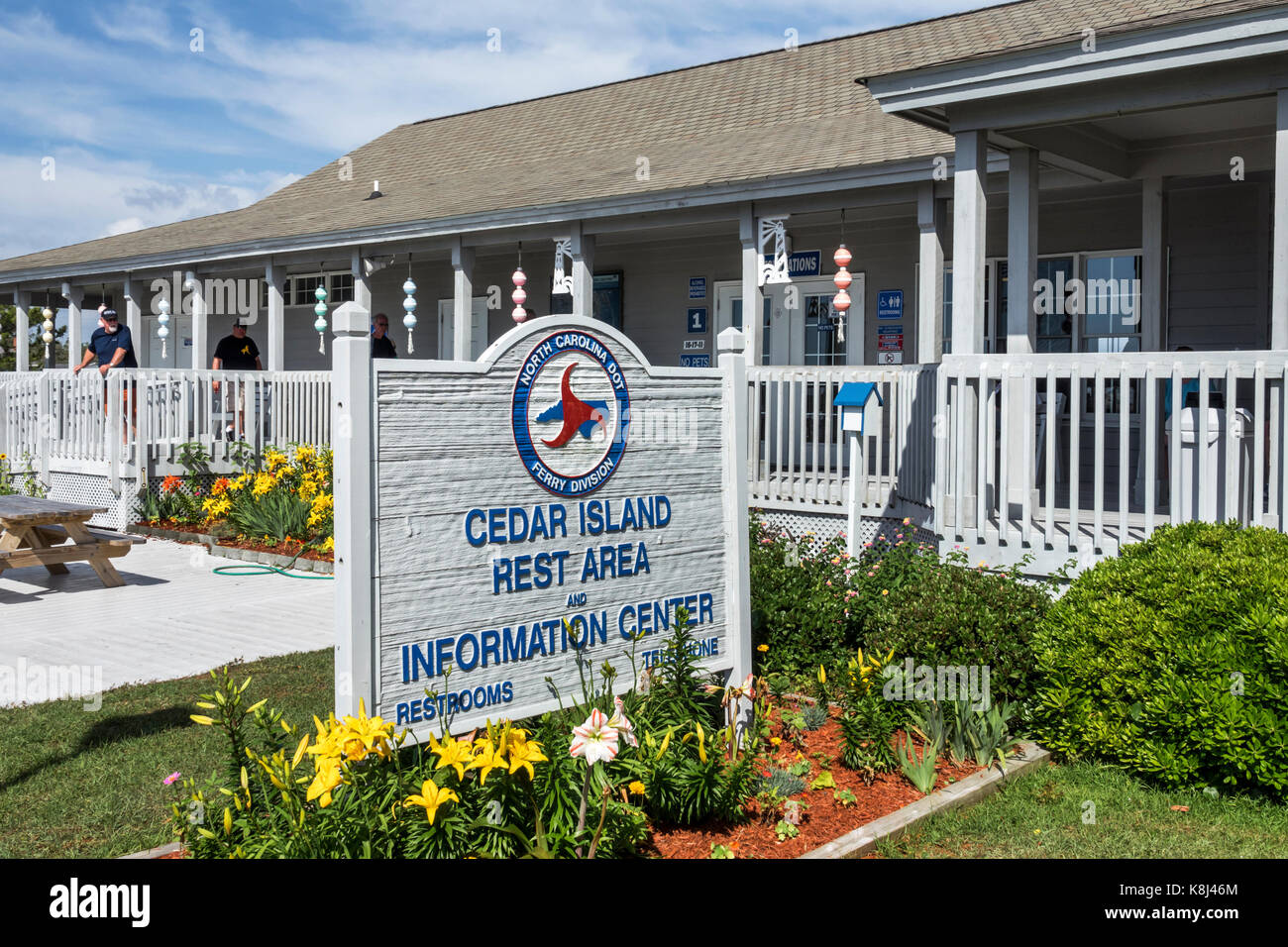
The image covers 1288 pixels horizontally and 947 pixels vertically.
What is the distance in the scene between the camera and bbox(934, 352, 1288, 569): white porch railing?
20.5 ft

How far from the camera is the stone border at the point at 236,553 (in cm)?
1081

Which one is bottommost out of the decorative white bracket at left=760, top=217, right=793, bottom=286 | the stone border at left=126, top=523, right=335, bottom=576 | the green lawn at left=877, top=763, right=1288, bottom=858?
the green lawn at left=877, top=763, right=1288, bottom=858

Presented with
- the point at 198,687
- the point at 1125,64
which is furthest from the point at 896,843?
the point at 1125,64

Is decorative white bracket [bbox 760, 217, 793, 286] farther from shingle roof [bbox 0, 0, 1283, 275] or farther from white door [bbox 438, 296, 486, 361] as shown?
white door [bbox 438, 296, 486, 361]

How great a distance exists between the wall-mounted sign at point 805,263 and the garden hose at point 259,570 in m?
7.28

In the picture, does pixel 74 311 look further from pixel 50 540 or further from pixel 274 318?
pixel 50 540

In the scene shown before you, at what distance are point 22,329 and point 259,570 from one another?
14379 mm

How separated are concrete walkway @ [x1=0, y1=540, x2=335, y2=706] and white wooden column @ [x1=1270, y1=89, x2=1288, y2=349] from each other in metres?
6.12

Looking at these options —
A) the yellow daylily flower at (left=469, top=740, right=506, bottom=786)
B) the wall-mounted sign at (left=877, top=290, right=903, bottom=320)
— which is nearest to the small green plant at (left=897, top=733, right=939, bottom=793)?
the yellow daylily flower at (left=469, top=740, right=506, bottom=786)

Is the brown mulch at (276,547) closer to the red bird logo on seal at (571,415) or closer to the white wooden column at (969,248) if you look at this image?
the white wooden column at (969,248)

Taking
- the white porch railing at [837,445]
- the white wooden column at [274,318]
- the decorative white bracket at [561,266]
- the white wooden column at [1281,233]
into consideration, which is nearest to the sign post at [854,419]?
the white porch railing at [837,445]
